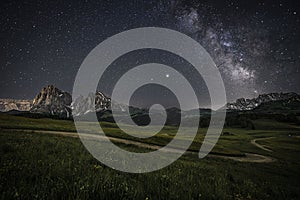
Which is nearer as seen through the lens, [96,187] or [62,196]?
[62,196]

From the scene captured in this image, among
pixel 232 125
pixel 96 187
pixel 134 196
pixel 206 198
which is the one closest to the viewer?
pixel 134 196

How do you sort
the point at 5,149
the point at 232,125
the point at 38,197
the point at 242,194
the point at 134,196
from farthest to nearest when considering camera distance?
the point at 232,125
the point at 5,149
the point at 242,194
the point at 134,196
the point at 38,197

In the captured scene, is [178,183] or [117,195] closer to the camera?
[117,195]

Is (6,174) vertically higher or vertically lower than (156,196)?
higher

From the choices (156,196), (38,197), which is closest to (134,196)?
(156,196)

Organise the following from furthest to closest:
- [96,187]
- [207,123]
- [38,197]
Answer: [207,123]
[96,187]
[38,197]

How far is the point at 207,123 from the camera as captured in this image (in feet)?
604

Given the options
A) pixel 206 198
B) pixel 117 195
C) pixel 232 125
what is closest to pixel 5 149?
pixel 117 195

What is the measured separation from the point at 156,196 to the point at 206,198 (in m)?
2.01

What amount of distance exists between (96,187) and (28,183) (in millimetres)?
2035

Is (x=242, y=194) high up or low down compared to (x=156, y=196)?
down

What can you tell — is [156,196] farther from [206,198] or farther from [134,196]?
[206,198]

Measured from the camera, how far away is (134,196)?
18.1 feet

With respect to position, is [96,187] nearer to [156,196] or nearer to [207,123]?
[156,196]
